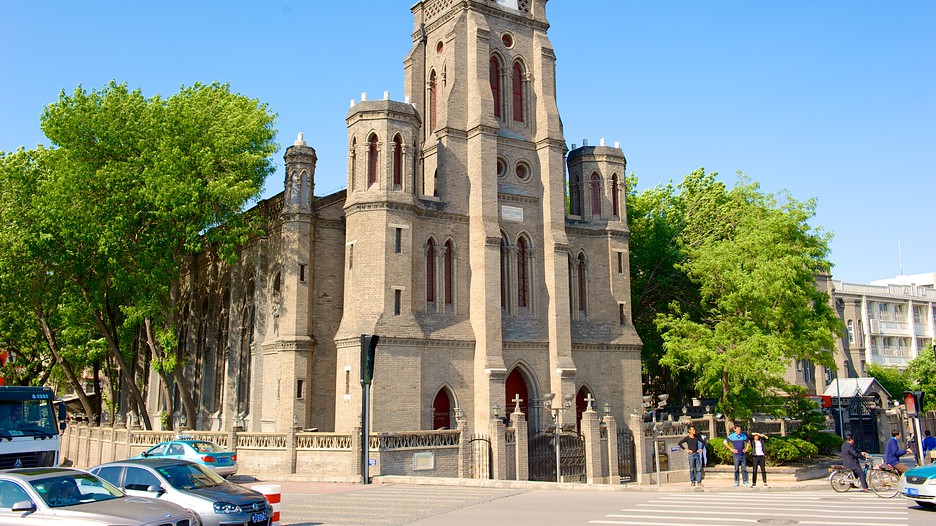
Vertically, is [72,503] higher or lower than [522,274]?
lower

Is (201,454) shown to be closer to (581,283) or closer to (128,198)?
(128,198)

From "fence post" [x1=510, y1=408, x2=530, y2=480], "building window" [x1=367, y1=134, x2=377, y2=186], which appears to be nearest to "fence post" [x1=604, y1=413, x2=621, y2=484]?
"fence post" [x1=510, y1=408, x2=530, y2=480]

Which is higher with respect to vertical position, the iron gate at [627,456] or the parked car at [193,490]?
the parked car at [193,490]

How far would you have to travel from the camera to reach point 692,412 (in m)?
42.2

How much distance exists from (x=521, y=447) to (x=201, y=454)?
11577mm

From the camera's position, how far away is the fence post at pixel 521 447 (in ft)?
95.1

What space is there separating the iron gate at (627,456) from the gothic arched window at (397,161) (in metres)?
13.6

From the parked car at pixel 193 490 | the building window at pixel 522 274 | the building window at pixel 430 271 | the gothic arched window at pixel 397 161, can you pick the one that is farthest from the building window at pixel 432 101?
the parked car at pixel 193 490

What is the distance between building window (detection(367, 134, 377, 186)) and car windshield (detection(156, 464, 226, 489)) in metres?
19.4

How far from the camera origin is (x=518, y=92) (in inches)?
1502

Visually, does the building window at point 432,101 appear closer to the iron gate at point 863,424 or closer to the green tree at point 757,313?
the green tree at point 757,313

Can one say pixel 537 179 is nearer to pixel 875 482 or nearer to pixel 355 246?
pixel 355 246

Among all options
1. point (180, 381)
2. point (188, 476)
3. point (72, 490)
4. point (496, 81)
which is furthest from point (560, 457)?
point (72, 490)

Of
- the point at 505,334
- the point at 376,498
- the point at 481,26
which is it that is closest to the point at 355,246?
the point at 505,334
